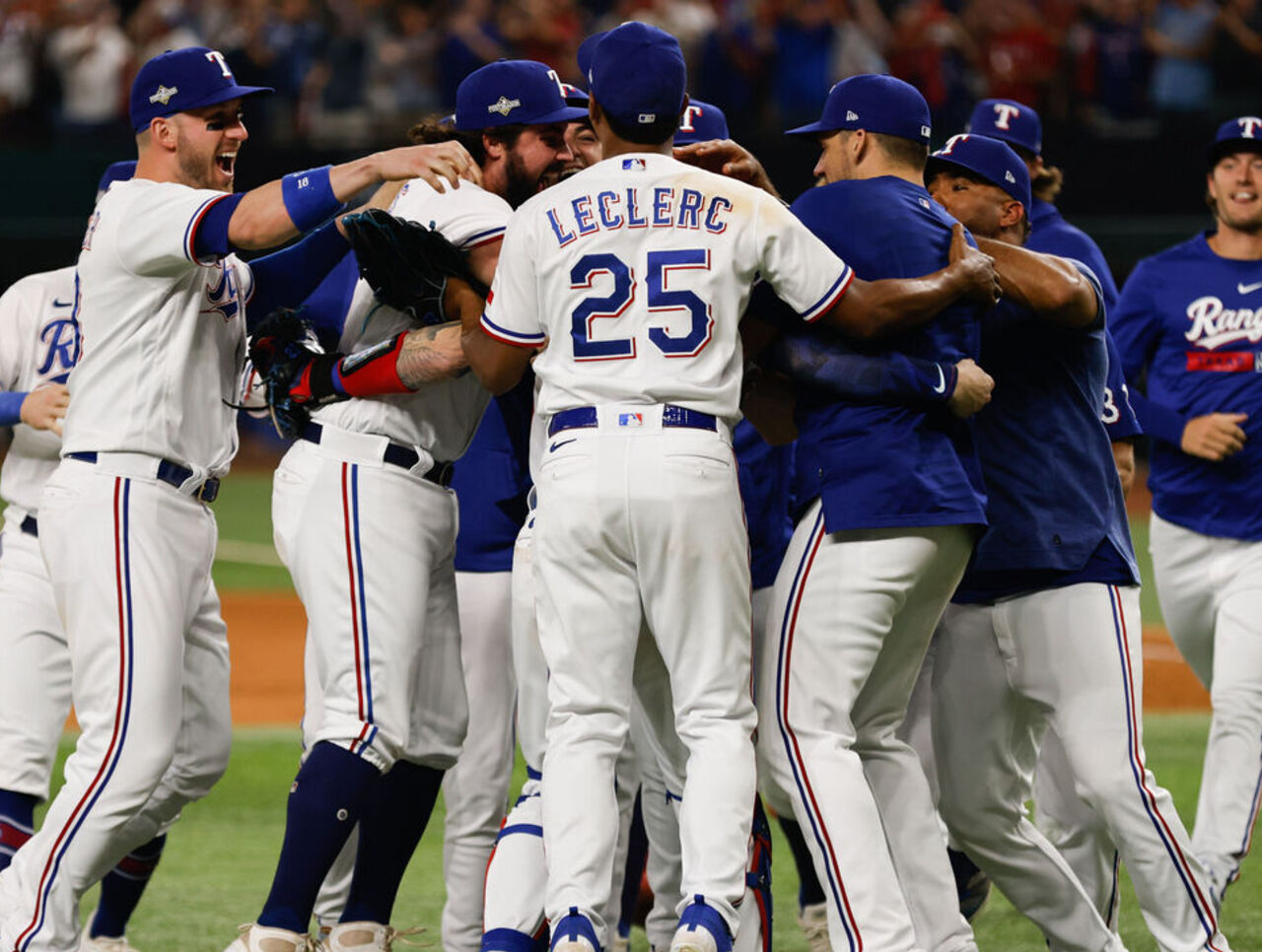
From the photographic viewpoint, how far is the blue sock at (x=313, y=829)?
15.0ft

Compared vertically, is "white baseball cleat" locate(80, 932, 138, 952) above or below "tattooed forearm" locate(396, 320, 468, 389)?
below

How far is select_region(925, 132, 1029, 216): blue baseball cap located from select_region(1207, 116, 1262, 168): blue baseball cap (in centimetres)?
179

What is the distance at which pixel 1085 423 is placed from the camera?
5.01 m

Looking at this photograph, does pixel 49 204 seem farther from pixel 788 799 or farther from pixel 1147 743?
pixel 788 799

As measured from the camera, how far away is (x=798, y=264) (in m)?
4.32

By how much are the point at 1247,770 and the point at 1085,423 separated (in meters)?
1.75

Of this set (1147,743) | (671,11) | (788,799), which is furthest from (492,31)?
(788,799)

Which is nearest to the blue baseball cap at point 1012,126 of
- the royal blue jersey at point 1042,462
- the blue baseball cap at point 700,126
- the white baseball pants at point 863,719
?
the blue baseball cap at point 700,126

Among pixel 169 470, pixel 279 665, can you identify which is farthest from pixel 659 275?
pixel 279 665

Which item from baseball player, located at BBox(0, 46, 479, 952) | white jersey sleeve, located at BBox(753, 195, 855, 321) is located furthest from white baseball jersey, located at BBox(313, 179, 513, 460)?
white jersey sleeve, located at BBox(753, 195, 855, 321)

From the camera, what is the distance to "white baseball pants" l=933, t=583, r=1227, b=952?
4777 millimetres

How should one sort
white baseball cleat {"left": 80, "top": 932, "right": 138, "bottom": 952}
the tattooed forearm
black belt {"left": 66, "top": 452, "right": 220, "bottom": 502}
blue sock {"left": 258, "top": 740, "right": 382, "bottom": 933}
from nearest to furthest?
blue sock {"left": 258, "top": 740, "right": 382, "bottom": 933} → the tattooed forearm → black belt {"left": 66, "top": 452, "right": 220, "bottom": 502} → white baseball cleat {"left": 80, "top": 932, "right": 138, "bottom": 952}

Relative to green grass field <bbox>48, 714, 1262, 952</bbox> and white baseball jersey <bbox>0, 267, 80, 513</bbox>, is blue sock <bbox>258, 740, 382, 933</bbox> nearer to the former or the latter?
green grass field <bbox>48, 714, 1262, 952</bbox>

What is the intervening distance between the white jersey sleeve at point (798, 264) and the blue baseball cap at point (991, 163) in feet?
2.84
